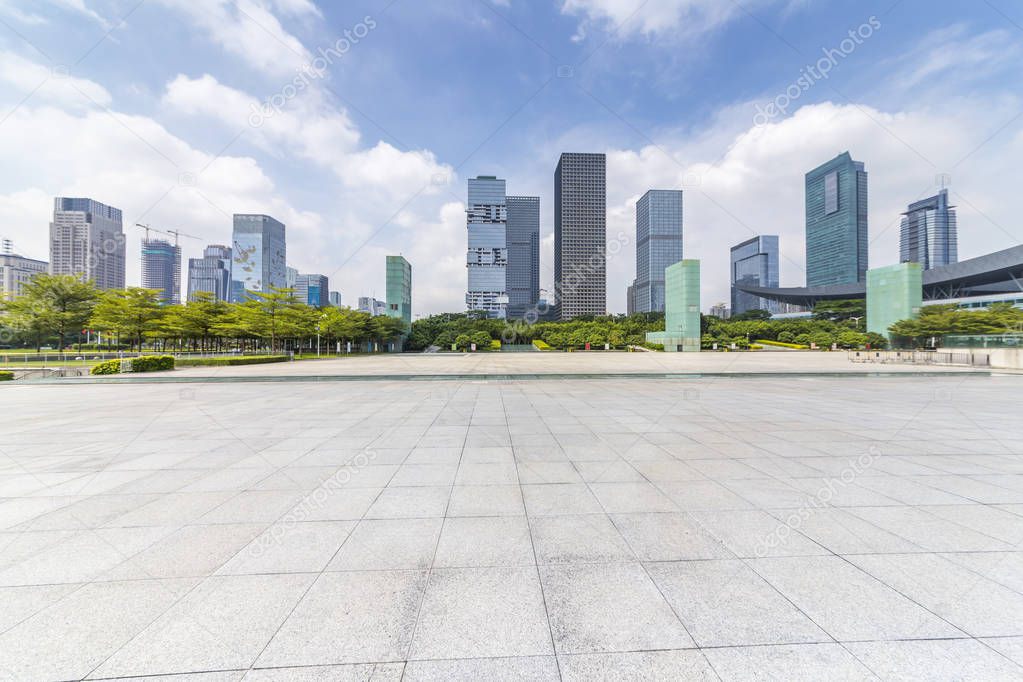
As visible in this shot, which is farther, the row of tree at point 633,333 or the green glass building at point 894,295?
the row of tree at point 633,333

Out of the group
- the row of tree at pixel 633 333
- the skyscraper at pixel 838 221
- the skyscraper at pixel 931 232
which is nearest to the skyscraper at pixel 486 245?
the row of tree at pixel 633 333

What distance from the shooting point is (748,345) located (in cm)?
6469

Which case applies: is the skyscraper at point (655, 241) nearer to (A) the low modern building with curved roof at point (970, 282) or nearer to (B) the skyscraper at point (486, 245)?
(A) the low modern building with curved roof at point (970, 282)

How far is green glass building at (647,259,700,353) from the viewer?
5519 centimetres

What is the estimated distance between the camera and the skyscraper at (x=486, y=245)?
13262 cm

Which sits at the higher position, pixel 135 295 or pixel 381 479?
pixel 135 295

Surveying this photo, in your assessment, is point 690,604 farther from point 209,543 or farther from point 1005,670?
point 209,543

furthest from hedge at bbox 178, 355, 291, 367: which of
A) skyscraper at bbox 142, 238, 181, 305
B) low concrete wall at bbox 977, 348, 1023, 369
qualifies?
skyscraper at bbox 142, 238, 181, 305

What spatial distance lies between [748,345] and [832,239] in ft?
348

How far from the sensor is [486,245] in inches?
5261

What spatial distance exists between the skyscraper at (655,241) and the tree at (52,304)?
10000 centimetres

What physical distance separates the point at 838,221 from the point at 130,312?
175 meters

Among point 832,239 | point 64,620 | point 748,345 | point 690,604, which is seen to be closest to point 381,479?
point 64,620

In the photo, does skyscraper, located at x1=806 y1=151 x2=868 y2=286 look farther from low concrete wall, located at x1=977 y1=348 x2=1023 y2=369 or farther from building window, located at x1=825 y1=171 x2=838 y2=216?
low concrete wall, located at x1=977 y1=348 x2=1023 y2=369
